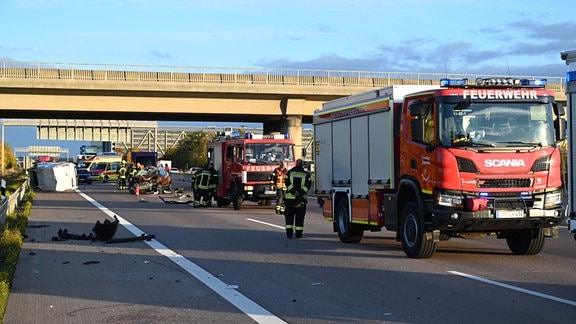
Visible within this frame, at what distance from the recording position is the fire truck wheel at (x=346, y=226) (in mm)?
15961

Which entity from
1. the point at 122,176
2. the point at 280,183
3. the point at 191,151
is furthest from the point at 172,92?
the point at 191,151

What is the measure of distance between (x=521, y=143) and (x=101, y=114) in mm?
40911

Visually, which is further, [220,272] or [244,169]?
[244,169]

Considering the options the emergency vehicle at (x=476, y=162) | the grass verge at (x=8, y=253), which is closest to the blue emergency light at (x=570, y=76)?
the emergency vehicle at (x=476, y=162)

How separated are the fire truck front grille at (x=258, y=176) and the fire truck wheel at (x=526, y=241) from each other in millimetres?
14760

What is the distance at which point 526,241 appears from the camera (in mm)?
13641

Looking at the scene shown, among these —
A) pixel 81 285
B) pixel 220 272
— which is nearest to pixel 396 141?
pixel 220 272

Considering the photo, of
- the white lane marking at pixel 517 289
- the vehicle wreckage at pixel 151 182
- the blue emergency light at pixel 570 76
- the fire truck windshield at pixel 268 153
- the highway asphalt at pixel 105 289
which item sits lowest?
the highway asphalt at pixel 105 289

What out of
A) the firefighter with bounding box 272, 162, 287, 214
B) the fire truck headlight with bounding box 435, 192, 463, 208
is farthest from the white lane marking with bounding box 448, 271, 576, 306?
the firefighter with bounding box 272, 162, 287, 214

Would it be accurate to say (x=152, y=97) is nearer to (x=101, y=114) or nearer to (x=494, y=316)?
(x=101, y=114)

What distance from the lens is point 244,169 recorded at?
27.9 m

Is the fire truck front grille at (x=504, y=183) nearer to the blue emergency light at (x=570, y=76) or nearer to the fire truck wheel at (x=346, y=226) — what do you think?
the blue emergency light at (x=570, y=76)

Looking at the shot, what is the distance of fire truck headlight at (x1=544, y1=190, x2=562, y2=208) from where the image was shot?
12617 mm

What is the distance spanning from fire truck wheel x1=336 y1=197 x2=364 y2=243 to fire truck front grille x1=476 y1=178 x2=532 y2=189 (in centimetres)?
395
